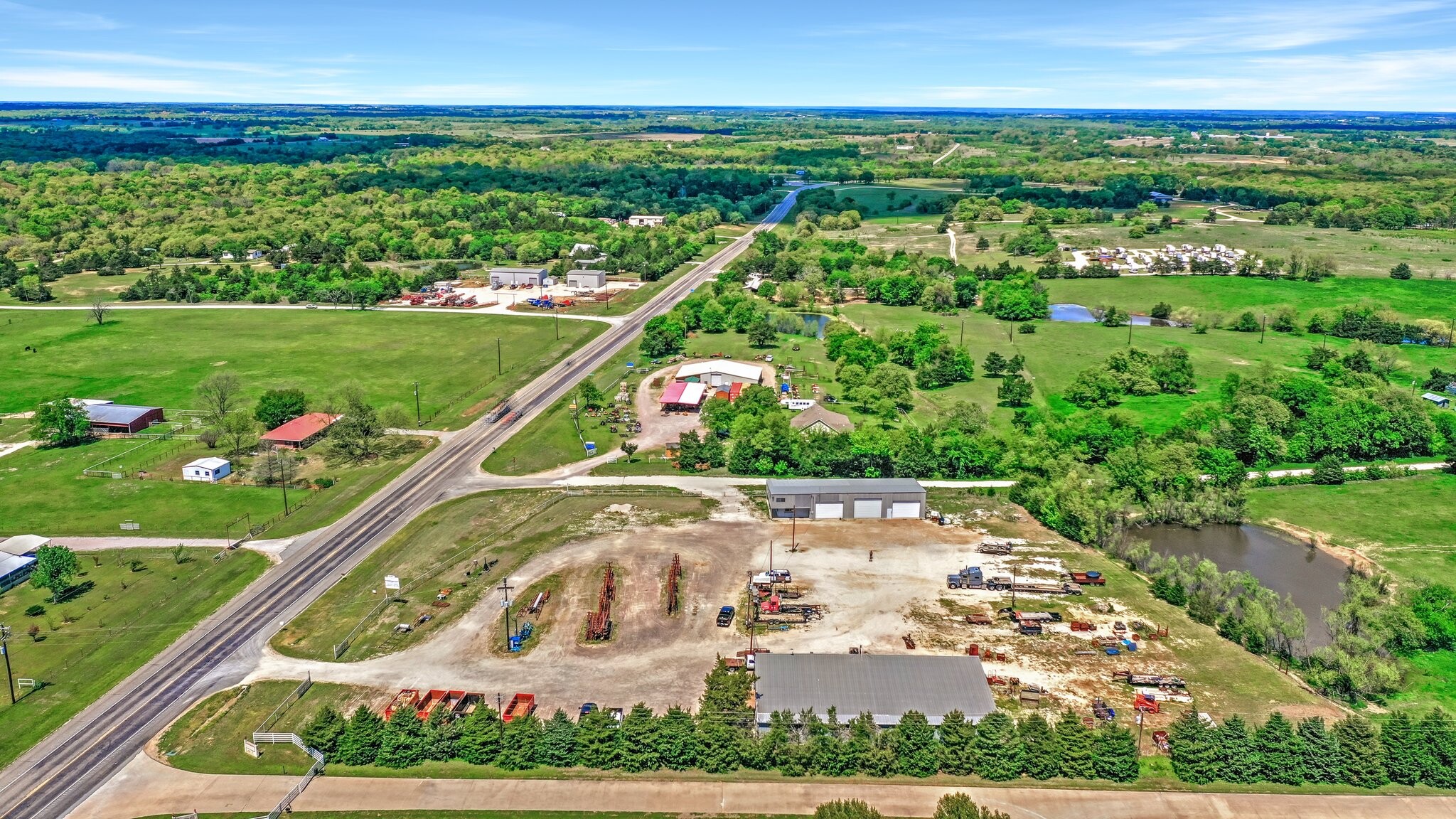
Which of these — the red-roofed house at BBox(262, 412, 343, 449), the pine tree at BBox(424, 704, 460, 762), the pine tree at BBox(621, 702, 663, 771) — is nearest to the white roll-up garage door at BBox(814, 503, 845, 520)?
the pine tree at BBox(621, 702, 663, 771)

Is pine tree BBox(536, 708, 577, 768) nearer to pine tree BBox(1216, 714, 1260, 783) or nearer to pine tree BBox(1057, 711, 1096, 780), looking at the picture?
pine tree BBox(1057, 711, 1096, 780)

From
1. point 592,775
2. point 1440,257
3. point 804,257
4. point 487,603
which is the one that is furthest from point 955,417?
point 1440,257

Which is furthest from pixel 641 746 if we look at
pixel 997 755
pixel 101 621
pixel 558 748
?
pixel 101 621

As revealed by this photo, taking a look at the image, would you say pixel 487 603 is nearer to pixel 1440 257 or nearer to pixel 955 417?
pixel 955 417

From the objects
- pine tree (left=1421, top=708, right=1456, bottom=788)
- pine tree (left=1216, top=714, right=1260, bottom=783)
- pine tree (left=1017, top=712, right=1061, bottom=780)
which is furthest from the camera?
pine tree (left=1017, top=712, right=1061, bottom=780)

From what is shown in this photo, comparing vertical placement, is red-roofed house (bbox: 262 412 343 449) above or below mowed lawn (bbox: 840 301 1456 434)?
below

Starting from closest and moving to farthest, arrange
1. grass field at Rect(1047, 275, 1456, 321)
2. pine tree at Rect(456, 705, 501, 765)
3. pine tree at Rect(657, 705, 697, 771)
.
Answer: pine tree at Rect(657, 705, 697, 771)
pine tree at Rect(456, 705, 501, 765)
grass field at Rect(1047, 275, 1456, 321)
